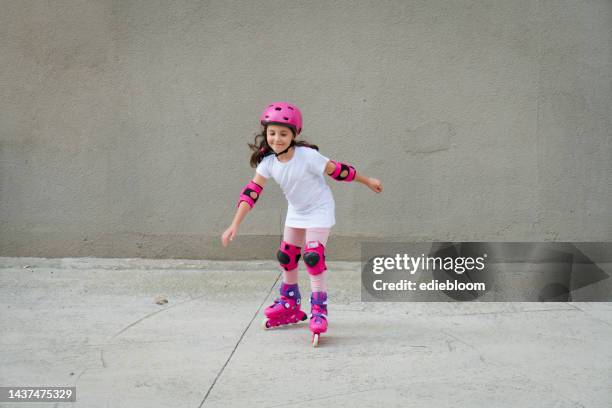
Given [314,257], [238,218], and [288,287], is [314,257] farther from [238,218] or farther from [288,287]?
[238,218]

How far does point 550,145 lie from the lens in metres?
5.71

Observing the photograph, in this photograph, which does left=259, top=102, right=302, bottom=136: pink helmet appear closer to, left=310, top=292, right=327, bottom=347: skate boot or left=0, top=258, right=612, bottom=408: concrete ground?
left=310, top=292, right=327, bottom=347: skate boot

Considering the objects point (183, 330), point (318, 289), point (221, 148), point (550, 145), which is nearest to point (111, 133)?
point (221, 148)

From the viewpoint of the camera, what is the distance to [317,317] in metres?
3.91

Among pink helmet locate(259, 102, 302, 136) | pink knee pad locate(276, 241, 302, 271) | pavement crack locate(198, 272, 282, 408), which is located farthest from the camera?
pink knee pad locate(276, 241, 302, 271)

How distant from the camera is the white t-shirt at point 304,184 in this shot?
3930 mm

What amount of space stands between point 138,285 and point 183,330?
1252 mm

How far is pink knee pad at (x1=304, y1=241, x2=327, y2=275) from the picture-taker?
3.92 m

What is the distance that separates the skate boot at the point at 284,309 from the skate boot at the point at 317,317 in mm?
218

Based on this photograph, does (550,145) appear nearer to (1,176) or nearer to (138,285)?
(138,285)

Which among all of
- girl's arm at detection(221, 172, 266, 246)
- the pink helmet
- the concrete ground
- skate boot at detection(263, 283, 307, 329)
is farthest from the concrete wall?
the pink helmet

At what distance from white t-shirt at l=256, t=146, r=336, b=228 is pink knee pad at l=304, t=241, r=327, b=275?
0.12m

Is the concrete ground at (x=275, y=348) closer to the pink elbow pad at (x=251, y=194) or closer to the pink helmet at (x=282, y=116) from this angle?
the pink elbow pad at (x=251, y=194)

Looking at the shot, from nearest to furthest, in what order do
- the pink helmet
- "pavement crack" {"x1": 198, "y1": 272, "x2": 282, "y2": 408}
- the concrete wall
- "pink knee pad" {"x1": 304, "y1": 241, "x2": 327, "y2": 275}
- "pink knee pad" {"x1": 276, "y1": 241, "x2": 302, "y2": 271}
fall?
"pavement crack" {"x1": 198, "y1": 272, "x2": 282, "y2": 408} < the pink helmet < "pink knee pad" {"x1": 304, "y1": 241, "x2": 327, "y2": 275} < "pink knee pad" {"x1": 276, "y1": 241, "x2": 302, "y2": 271} < the concrete wall
